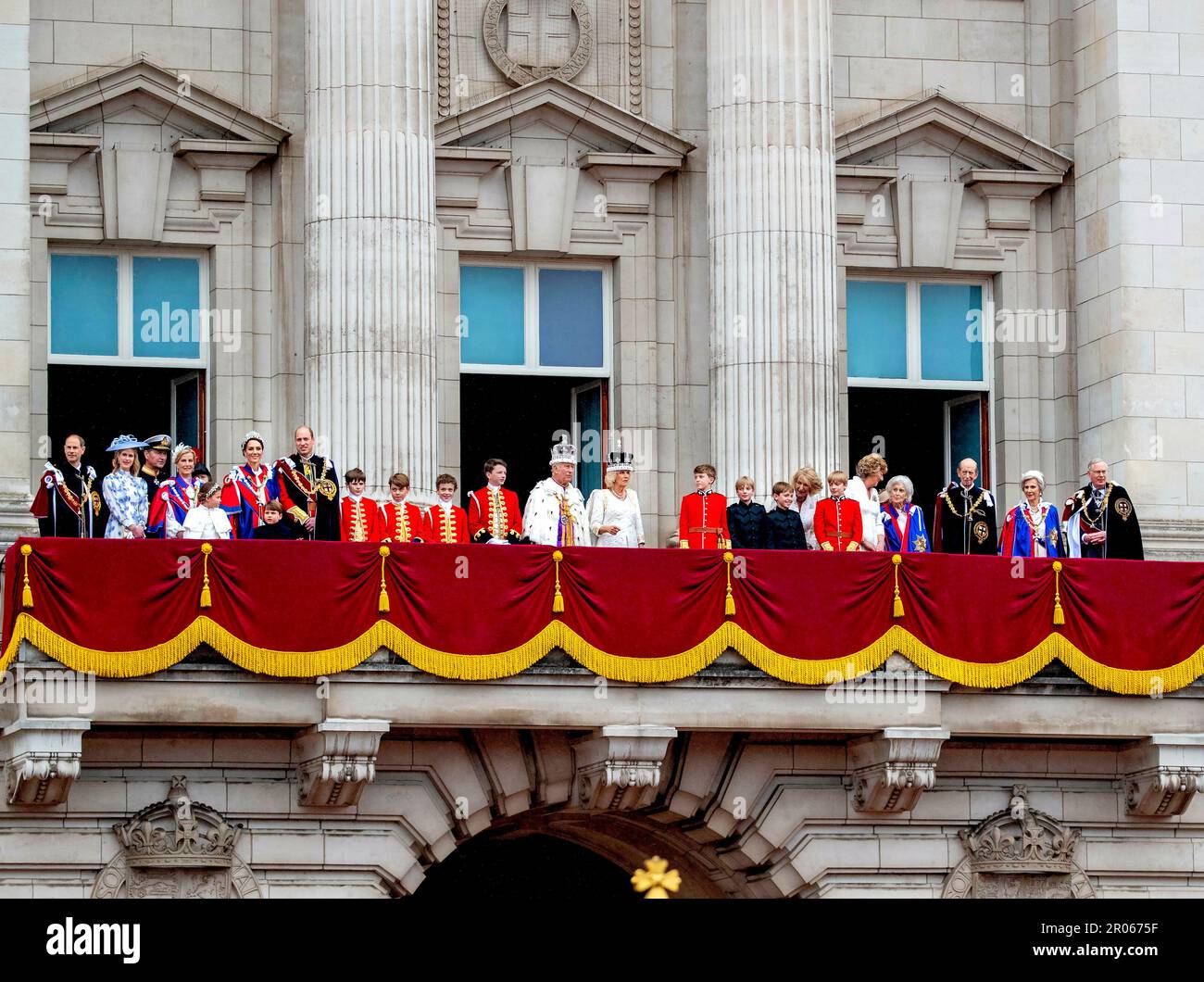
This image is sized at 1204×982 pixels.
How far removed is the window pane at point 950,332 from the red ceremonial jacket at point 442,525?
9130 mm

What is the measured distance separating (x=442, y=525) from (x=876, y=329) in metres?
9.05

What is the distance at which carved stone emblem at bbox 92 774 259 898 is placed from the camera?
37531mm

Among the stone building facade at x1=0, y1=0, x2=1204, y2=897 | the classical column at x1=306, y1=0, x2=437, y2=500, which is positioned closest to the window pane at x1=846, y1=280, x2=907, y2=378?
the stone building facade at x1=0, y1=0, x2=1204, y2=897

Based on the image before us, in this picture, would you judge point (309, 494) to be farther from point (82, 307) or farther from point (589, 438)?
point (589, 438)

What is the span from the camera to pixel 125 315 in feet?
141

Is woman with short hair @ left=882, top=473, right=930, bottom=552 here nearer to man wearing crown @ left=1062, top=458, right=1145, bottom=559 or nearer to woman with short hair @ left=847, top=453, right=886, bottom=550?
woman with short hair @ left=847, top=453, right=886, bottom=550

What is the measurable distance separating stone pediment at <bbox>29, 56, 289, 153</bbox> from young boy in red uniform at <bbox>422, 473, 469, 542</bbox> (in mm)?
6436

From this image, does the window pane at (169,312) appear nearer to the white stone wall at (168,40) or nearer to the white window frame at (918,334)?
the white stone wall at (168,40)

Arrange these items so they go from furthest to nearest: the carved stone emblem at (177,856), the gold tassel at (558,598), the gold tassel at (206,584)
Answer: the gold tassel at (558,598) < the carved stone emblem at (177,856) < the gold tassel at (206,584)

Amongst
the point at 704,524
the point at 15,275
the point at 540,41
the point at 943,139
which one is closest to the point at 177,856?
the point at 15,275

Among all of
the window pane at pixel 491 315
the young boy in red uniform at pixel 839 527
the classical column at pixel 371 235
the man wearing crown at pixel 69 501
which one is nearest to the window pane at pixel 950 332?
the window pane at pixel 491 315

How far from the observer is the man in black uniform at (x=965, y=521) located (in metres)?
41.0

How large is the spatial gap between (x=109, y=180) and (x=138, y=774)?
8905 mm

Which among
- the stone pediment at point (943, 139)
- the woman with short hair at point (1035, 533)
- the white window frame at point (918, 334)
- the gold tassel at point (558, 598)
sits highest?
the stone pediment at point (943, 139)
